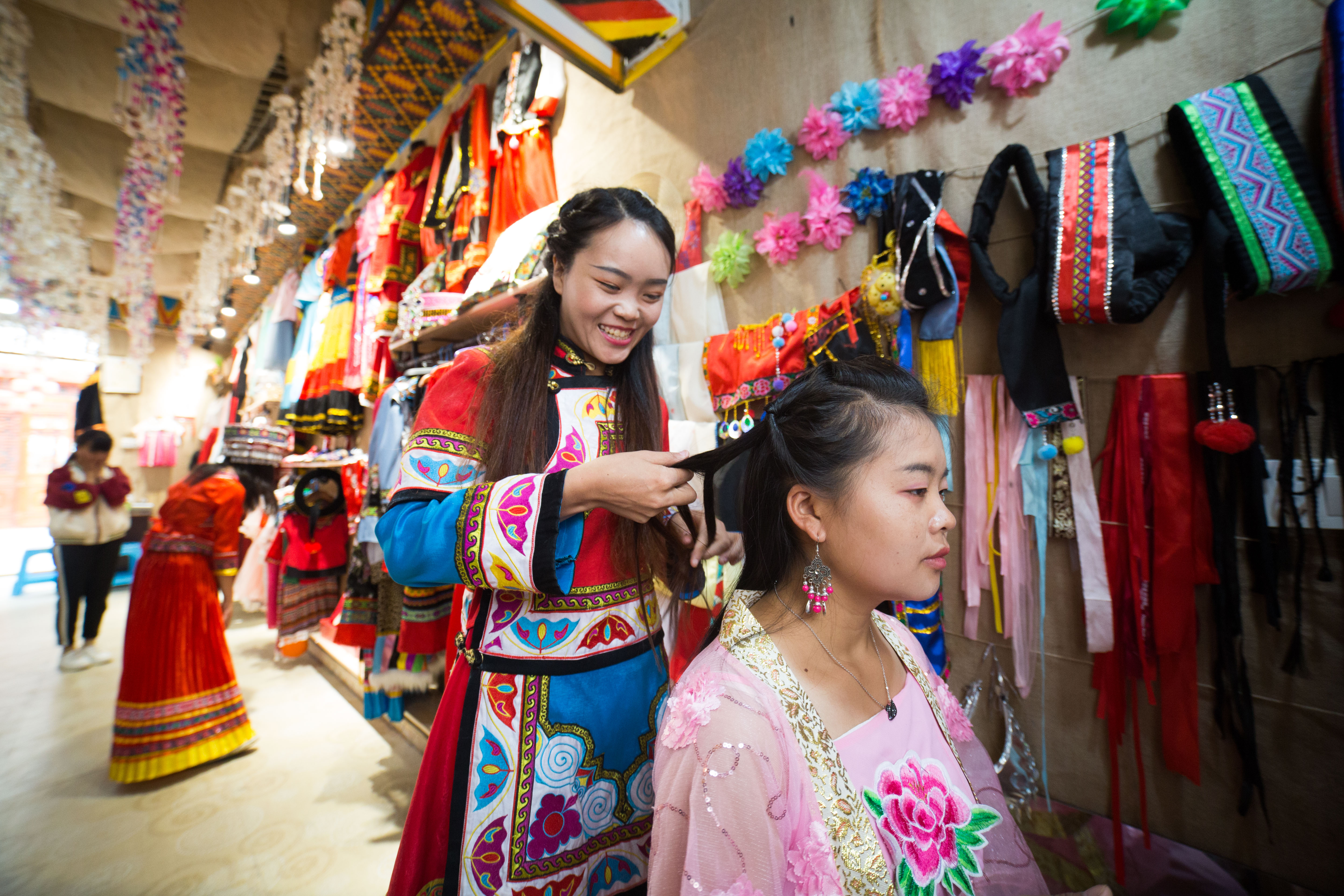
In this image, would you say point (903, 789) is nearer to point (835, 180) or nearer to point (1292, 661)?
point (1292, 661)

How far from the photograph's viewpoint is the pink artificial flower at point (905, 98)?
1.51 meters

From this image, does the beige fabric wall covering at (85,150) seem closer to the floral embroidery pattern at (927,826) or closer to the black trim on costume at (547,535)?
the black trim on costume at (547,535)

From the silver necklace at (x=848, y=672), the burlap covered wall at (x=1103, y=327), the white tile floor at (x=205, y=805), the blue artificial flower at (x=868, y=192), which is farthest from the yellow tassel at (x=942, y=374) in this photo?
the white tile floor at (x=205, y=805)

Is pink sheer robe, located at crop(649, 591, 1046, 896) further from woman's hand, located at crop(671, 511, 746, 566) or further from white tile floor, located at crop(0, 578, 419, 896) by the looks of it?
white tile floor, located at crop(0, 578, 419, 896)

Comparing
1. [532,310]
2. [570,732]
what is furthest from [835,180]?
[570,732]

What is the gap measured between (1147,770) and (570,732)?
1431 mm

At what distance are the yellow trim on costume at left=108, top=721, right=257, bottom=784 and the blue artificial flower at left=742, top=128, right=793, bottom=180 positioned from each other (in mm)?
4009

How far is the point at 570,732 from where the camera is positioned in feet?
2.88

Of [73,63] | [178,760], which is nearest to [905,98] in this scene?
[73,63]

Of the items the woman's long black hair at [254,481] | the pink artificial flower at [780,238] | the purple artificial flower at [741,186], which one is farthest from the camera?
the woman's long black hair at [254,481]

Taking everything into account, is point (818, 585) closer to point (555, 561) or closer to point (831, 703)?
point (831, 703)

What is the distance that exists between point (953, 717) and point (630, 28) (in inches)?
107

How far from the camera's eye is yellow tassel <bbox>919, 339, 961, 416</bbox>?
56.5 inches

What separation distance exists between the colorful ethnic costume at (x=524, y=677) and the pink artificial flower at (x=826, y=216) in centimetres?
119
